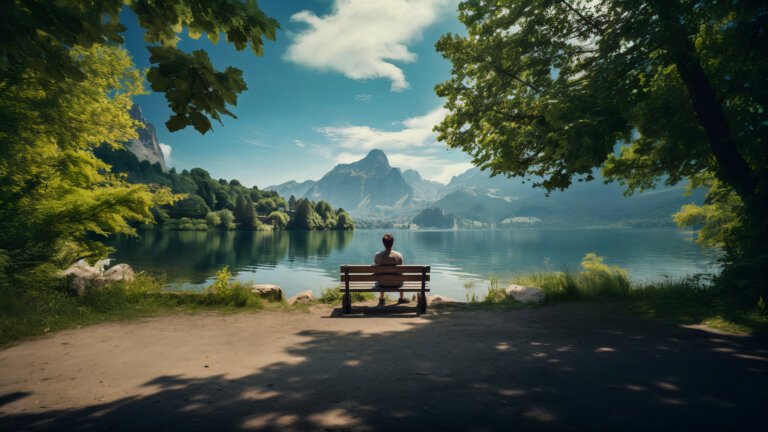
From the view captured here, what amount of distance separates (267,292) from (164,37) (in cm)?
858

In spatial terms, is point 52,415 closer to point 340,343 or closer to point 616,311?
point 340,343

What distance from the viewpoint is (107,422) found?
11.5 ft

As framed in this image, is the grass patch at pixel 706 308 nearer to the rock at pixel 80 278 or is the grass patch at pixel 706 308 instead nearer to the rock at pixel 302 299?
the rock at pixel 302 299

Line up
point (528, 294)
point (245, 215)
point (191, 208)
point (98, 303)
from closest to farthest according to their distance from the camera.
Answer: point (98, 303), point (528, 294), point (191, 208), point (245, 215)

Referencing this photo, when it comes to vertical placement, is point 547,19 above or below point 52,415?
above

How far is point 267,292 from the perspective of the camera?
11.0 metres

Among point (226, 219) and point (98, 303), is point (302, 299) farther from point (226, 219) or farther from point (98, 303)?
point (226, 219)

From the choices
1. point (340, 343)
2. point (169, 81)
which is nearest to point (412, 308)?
point (340, 343)

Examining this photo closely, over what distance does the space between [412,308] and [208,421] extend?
6.84m

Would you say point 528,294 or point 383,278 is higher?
point 383,278

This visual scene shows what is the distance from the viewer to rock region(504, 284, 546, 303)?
11.2 meters

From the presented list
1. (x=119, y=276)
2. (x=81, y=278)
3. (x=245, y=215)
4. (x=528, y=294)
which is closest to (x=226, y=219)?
(x=245, y=215)

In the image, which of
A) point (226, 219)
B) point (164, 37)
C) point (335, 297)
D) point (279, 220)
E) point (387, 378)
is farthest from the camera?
point (279, 220)

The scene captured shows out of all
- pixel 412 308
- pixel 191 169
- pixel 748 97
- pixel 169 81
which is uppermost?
pixel 191 169
